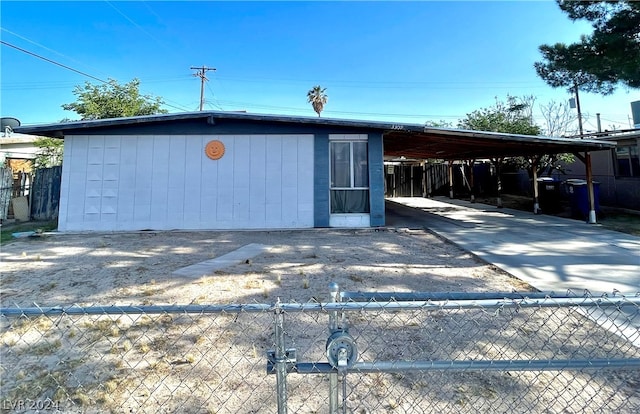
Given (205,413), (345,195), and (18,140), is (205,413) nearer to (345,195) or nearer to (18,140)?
(345,195)

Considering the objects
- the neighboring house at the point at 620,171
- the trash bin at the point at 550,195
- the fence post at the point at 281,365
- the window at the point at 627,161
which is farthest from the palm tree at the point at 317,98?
the fence post at the point at 281,365

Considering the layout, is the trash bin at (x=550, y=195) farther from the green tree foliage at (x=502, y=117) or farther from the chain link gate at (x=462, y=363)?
the chain link gate at (x=462, y=363)

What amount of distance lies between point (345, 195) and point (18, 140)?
907 inches

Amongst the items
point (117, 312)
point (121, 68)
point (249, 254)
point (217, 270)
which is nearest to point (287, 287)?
point (217, 270)

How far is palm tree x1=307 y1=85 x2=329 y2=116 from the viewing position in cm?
3188

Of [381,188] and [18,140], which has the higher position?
[18,140]

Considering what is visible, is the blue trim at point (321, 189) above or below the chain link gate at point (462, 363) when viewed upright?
above

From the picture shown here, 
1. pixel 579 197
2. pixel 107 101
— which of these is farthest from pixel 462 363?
pixel 107 101

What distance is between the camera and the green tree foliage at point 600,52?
8.21m

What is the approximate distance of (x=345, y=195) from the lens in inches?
377

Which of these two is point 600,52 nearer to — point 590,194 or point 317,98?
point 590,194

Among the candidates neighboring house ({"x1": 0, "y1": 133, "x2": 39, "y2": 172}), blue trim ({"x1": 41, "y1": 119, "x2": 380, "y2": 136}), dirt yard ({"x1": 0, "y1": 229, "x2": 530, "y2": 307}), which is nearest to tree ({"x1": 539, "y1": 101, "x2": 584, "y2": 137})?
blue trim ({"x1": 41, "y1": 119, "x2": 380, "y2": 136})

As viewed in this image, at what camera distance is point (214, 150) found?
9484mm

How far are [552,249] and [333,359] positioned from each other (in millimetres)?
6832
